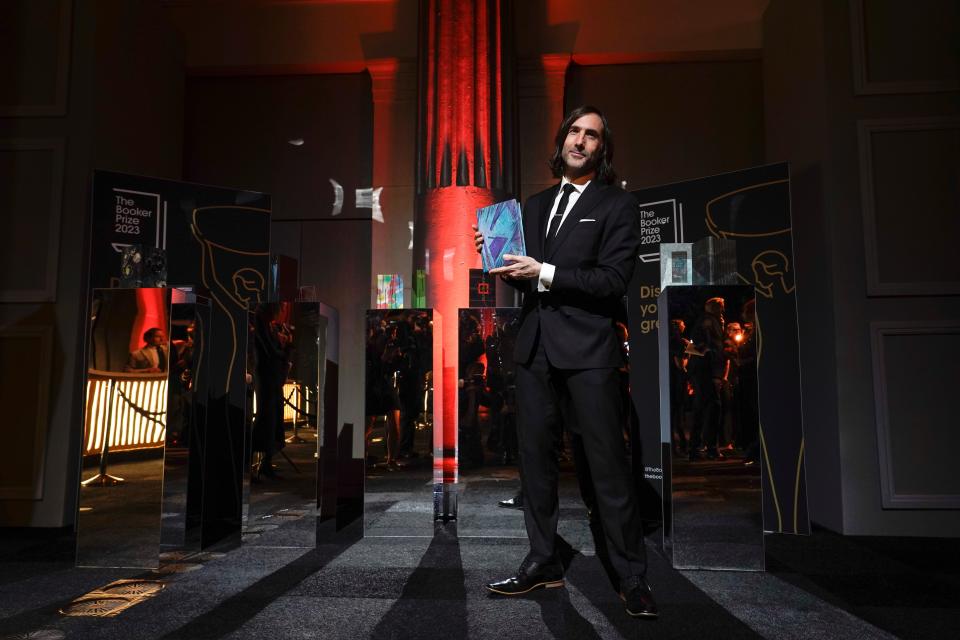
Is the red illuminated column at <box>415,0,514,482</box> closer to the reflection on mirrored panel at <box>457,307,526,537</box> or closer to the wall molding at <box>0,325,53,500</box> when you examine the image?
the reflection on mirrored panel at <box>457,307,526,537</box>

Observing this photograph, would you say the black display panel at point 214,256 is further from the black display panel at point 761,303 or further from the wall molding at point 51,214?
the black display panel at point 761,303

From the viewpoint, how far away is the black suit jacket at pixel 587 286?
2086mm

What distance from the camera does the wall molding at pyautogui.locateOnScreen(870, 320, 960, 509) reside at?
3260 millimetres

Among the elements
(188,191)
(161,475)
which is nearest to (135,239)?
(188,191)

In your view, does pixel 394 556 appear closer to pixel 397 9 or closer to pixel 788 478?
pixel 788 478

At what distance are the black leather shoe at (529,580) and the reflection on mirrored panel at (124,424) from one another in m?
1.35

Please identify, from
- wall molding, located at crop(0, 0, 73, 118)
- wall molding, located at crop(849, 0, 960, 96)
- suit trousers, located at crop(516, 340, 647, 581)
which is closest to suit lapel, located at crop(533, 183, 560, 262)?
suit trousers, located at crop(516, 340, 647, 581)

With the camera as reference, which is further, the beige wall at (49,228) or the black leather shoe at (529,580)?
the beige wall at (49,228)

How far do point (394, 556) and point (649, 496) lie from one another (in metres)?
1.54

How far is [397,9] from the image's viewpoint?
4.93 metres

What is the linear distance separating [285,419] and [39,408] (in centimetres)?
148

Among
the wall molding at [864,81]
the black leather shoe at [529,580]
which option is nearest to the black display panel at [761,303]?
the wall molding at [864,81]

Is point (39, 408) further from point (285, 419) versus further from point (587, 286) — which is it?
point (587, 286)

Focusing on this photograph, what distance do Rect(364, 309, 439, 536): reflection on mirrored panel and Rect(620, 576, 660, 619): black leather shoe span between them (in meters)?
1.27
